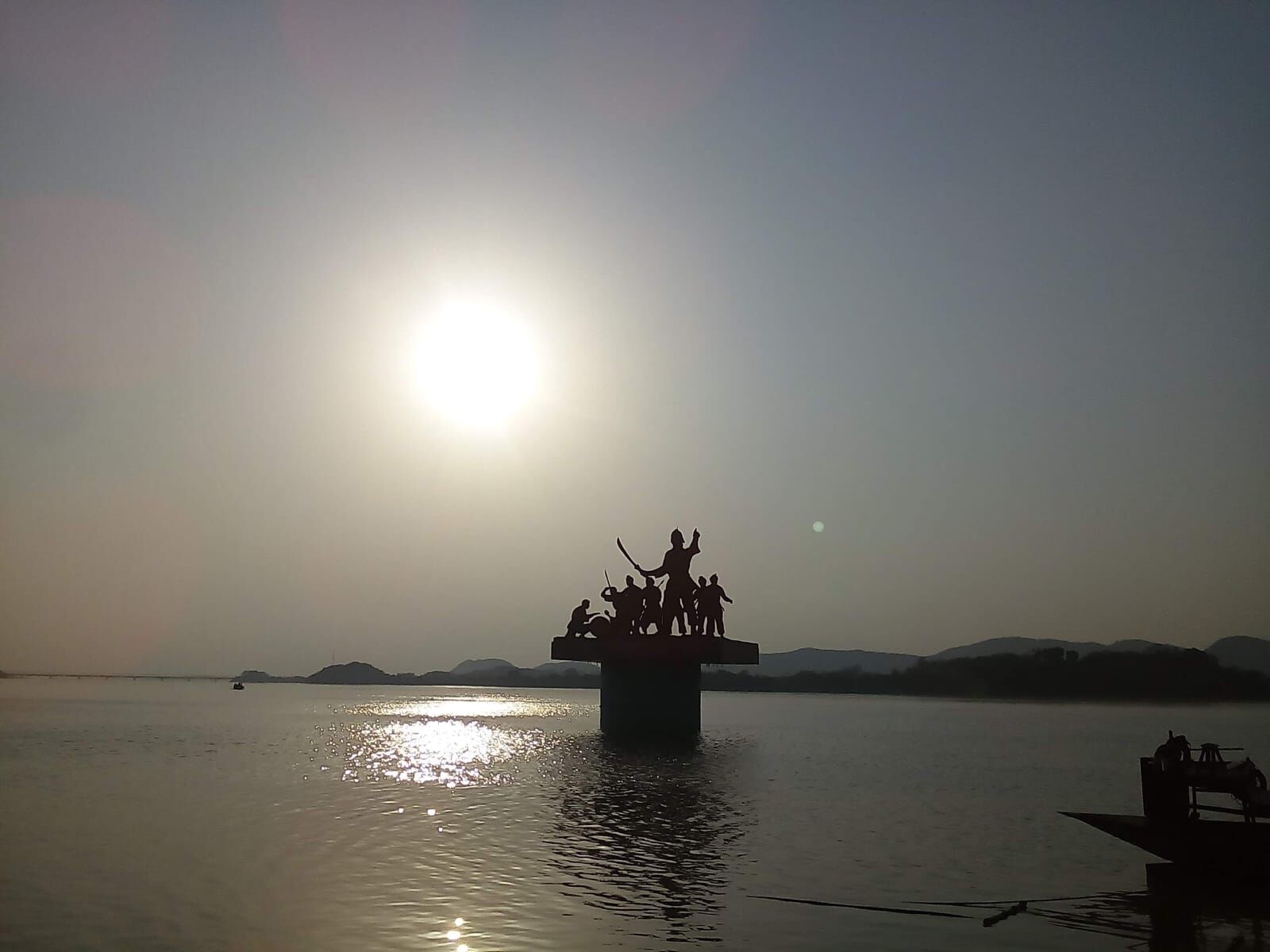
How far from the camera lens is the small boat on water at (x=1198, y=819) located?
14.4m

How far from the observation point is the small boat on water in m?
14.4

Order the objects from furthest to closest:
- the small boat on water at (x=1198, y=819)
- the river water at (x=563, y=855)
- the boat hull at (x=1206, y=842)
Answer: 1. the small boat on water at (x=1198, y=819)
2. the boat hull at (x=1206, y=842)
3. the river water at (x=563, y=855)

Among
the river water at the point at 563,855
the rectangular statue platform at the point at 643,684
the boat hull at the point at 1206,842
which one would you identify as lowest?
the river water at the point at 563,855

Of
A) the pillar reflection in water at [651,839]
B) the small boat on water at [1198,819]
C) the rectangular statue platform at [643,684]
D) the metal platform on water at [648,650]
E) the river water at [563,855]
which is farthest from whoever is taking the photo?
the rectangular statue platform at [643,684]

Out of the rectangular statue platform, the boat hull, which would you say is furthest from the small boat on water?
the rectangular statue platform

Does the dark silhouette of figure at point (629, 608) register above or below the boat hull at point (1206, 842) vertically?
above

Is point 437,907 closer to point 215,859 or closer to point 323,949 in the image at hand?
point 323,949

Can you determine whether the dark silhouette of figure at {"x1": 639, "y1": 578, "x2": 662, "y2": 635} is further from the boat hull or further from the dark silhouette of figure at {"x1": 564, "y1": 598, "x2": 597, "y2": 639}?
the boat hull

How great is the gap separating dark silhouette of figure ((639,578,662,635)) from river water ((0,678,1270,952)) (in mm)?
4474

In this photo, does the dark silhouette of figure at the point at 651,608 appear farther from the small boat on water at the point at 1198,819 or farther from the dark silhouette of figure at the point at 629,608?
the small boat on water at the point at 1198,819

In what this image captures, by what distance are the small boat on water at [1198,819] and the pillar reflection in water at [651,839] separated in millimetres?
6297

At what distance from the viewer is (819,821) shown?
2070 cm

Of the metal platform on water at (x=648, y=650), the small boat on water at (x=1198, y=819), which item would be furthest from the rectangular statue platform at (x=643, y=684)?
the small boat on water at (x=1198, y=819)

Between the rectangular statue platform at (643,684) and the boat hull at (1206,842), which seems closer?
the boat hull at (1206,842)
